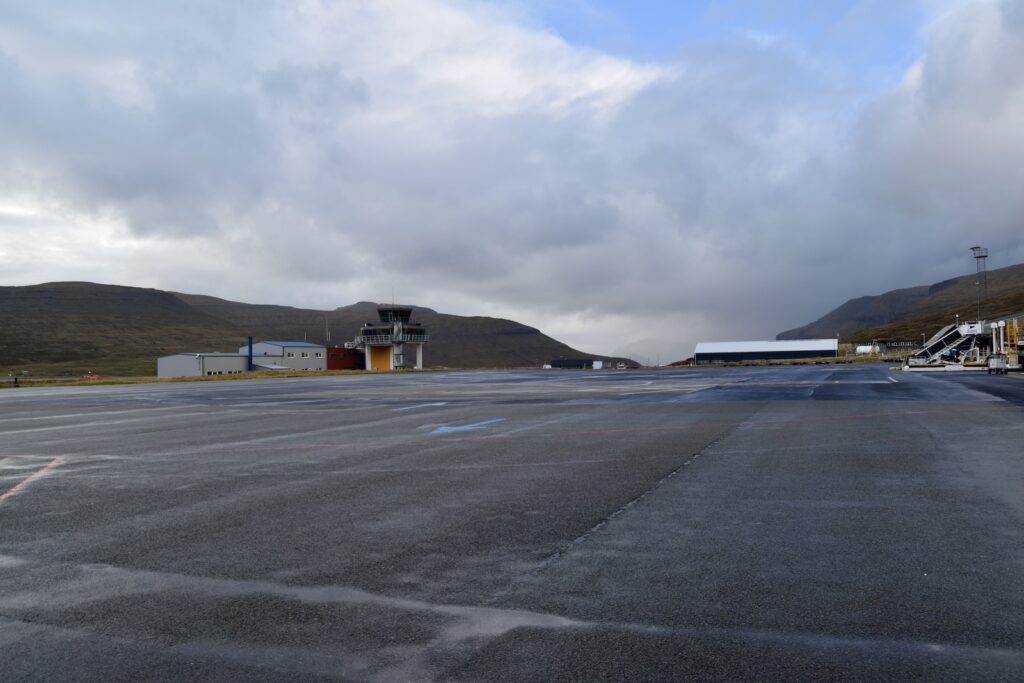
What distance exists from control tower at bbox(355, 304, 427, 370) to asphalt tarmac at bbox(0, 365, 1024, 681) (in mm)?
108467

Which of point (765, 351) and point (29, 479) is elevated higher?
point (765, 351)

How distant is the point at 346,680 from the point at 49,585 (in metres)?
3.15

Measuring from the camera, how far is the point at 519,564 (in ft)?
20.3

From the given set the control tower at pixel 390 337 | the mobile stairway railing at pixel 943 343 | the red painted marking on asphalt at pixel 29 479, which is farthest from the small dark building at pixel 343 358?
the red painted marking on asphalt at pixel 29 479

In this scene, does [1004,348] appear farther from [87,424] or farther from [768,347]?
[768,347]

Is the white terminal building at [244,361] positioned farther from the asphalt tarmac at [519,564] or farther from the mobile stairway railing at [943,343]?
the asphalt tarmac at [519,564]

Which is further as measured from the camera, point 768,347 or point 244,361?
point 768,347

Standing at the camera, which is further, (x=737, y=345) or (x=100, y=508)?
(x=737, y=345)

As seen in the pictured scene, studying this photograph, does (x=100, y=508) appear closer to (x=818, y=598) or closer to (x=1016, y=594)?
(x=818, y=598)

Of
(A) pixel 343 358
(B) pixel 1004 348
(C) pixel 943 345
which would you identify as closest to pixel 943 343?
(C) pixel 943 345

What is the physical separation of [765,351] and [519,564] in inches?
6326

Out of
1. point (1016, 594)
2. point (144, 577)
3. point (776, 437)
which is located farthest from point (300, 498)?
point (776, 437)

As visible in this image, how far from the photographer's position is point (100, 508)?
8891mm

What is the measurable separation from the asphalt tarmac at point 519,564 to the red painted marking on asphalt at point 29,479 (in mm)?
77
